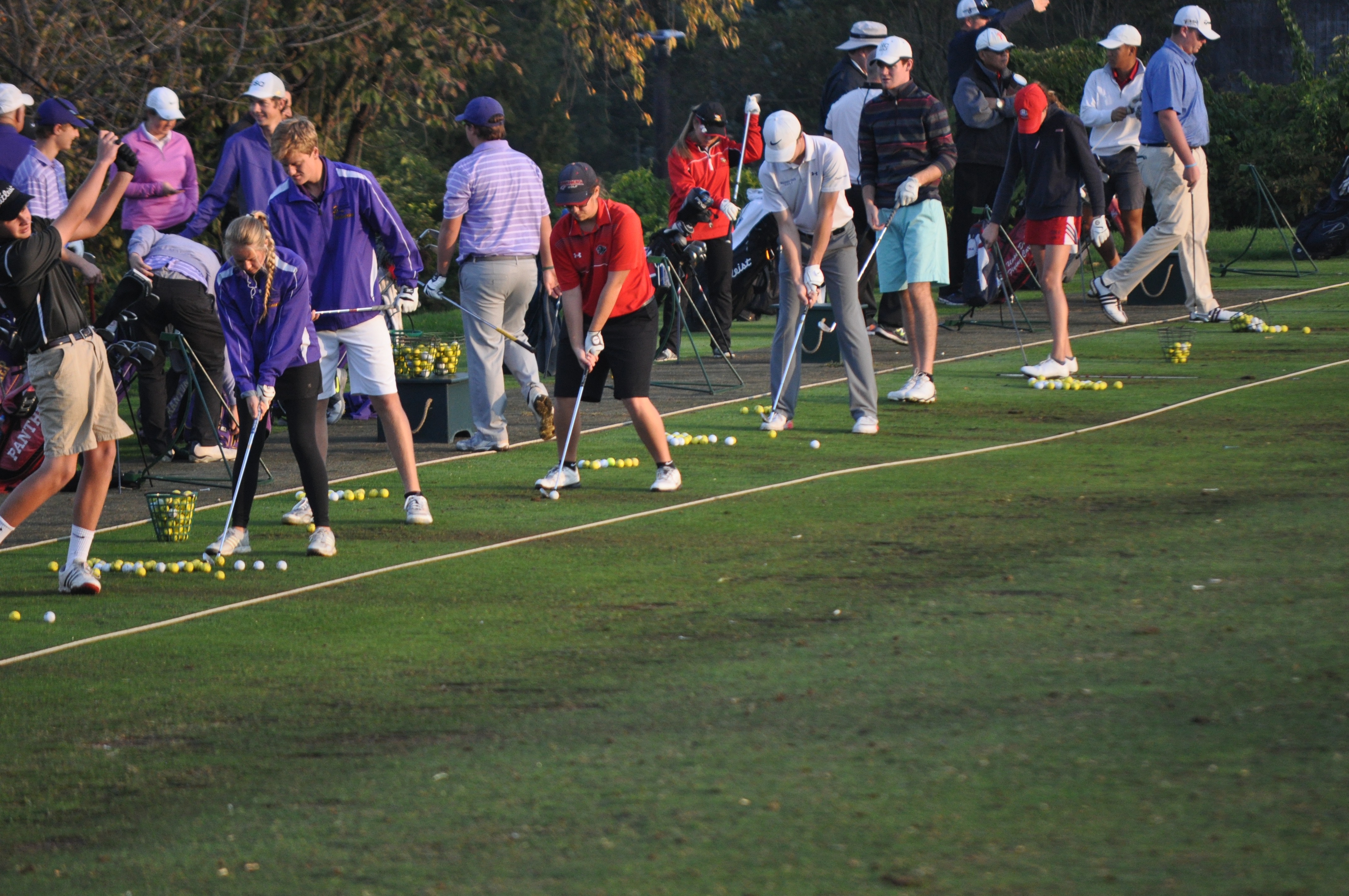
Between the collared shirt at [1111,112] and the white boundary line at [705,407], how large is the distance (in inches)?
62.0

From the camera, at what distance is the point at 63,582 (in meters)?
7.33

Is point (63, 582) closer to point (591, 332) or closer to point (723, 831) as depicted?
point (591, 332)

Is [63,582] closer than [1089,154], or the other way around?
[63,582]

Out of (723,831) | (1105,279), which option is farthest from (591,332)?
(1105,279)

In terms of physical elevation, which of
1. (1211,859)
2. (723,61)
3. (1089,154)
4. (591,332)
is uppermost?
(723,61)

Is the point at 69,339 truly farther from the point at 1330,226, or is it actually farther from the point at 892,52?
the point at 1330,226

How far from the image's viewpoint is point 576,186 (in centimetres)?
845

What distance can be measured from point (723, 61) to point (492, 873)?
40.0 m

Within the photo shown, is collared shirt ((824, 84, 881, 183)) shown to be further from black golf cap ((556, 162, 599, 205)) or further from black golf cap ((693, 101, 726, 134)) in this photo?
black golf cap ((556, 162, 599, 205))

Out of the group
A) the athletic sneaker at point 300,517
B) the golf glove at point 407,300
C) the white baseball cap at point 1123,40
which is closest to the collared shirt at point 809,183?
the golf glove at point 407,300

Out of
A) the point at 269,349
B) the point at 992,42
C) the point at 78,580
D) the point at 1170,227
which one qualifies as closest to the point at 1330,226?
the point at 992,42

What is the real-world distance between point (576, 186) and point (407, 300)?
1.80m

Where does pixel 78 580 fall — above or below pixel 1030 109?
below

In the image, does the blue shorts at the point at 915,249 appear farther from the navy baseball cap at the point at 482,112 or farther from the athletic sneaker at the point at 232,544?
the athletic sneaker at the point at 232,544
